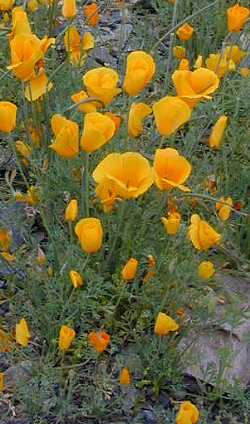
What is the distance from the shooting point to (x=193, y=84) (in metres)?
1.98

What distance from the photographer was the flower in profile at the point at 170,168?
1863mm

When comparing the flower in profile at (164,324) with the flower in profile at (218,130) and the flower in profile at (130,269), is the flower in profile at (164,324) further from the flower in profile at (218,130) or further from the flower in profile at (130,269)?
the flower in profile at (218,130)

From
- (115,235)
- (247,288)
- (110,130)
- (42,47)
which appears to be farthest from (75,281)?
(247,288)

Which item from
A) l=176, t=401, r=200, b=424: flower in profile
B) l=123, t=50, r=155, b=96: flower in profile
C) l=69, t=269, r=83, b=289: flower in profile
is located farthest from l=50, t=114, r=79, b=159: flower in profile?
l=176, t=401, r=200, b=424: flower in profile

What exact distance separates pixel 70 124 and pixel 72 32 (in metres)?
0.73

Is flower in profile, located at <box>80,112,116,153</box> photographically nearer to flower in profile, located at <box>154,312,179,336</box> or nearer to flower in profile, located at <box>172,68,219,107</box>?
flower in profile, located at <box>172,68,219,107</box>

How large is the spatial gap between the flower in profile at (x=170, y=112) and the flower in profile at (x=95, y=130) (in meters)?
0.11

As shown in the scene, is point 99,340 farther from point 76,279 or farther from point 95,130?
point 95,130

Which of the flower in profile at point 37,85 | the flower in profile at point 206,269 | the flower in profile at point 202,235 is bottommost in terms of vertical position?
the flower in profile at point 206,269

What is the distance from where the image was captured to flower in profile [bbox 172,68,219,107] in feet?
6.46

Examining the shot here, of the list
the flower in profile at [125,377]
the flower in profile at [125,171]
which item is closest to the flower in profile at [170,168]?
the flower in profile at [125,171]

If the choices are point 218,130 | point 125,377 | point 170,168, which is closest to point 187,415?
point 125,377

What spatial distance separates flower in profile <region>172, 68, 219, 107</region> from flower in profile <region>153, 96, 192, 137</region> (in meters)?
0.06

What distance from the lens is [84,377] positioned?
2211 millimetres
